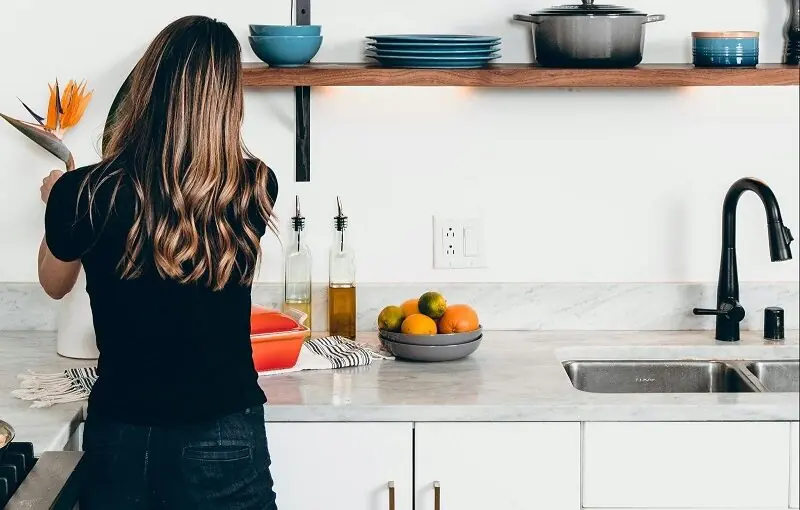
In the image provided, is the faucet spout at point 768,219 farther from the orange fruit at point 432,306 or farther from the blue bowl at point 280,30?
the blue bowl at point 280,30

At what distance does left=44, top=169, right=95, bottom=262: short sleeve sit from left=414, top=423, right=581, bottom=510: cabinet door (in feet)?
2.21

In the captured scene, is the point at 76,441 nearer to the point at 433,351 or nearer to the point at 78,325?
the point at 78,325

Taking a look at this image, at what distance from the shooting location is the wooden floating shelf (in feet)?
7.61

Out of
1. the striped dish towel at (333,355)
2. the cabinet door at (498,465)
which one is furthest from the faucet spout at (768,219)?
the striped dish towel at (333,355)

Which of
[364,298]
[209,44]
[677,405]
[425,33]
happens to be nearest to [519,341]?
[364,298]

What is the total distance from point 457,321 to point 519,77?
1.67 ft

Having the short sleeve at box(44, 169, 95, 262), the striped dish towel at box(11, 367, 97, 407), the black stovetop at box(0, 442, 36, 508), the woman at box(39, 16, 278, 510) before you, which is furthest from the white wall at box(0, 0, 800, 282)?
the black stovetop at box(0, 442, 36, 508)

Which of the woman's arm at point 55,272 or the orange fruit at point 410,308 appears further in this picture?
the orange fruit at point 410,308

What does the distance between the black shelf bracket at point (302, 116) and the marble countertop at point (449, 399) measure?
1.76ft

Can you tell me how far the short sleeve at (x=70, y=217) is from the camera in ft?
5.66

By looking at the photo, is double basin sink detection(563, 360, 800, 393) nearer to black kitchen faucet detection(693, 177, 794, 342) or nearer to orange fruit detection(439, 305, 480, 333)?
black kitchen faucet detection(693, 177, 794, 342)

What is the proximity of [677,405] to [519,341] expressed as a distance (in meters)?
0.55

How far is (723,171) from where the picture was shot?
2.59 m

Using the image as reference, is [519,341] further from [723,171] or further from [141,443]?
[141,443]
